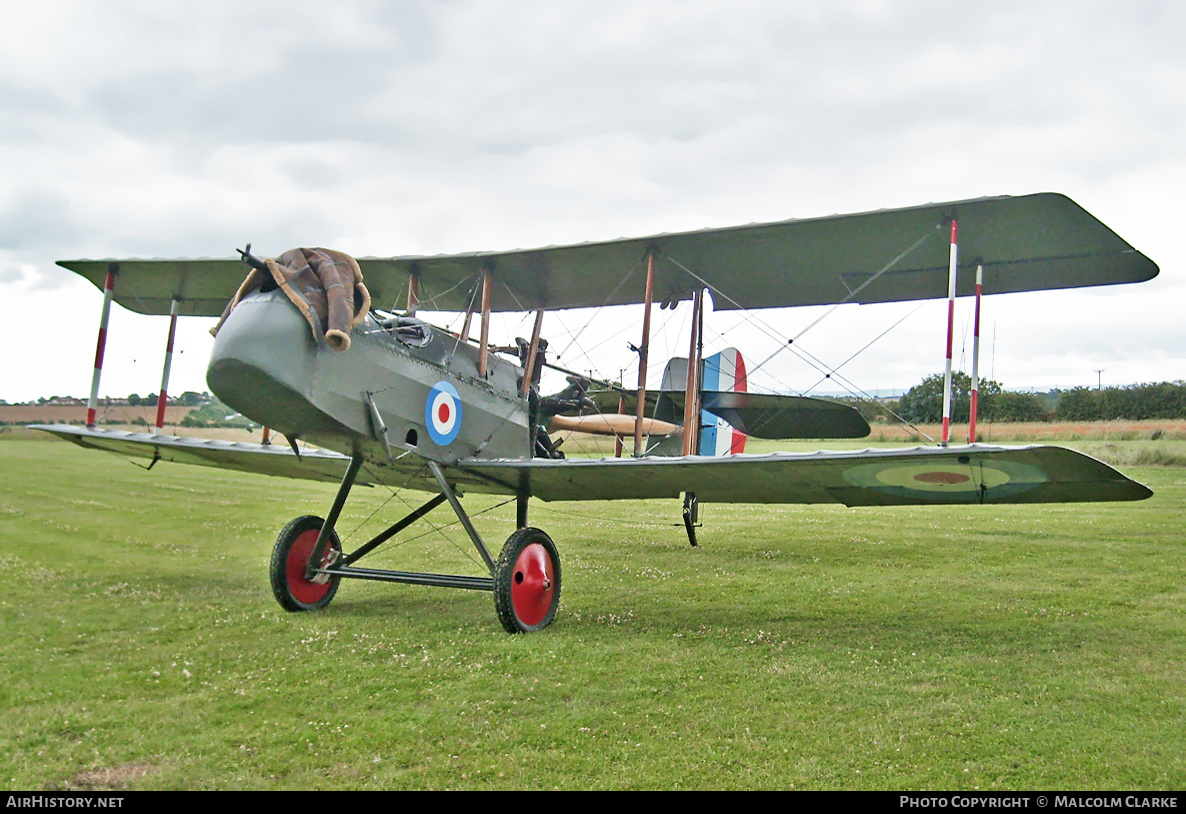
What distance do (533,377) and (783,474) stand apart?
2870 millimetres

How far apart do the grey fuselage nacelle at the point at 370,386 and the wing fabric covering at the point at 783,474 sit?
1.11ft

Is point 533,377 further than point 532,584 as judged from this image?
Yes

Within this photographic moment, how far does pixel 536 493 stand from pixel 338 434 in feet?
7.54

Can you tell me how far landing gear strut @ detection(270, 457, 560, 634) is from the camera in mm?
5473

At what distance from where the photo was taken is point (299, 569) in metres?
6.28

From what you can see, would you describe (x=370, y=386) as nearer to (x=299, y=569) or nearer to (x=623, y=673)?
(x=299, y=569)

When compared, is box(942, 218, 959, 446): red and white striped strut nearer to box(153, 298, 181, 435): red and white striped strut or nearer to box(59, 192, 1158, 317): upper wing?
box(59, 192, 1158, 317): upper wing

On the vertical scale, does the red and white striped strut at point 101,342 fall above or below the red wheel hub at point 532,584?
above

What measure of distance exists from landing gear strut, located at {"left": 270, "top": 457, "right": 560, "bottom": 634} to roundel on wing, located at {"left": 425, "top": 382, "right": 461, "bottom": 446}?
9.7 inches

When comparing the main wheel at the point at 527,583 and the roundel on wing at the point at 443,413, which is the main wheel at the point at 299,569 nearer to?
the roundel on wing at the point at 443,413

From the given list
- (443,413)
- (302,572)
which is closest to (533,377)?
(443,413)

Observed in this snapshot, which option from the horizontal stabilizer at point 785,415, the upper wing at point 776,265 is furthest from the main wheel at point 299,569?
the horizontal stabilizer at point 785,415

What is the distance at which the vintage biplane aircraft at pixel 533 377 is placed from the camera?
4793mm
